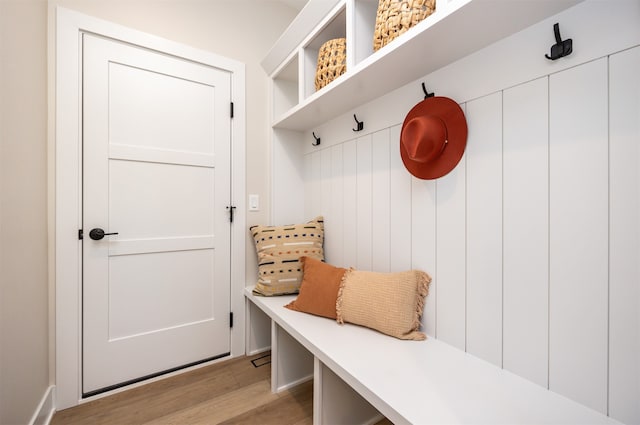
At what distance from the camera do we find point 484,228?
108cm

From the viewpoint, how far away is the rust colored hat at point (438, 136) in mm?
1161

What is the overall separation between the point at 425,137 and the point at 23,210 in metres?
1.73

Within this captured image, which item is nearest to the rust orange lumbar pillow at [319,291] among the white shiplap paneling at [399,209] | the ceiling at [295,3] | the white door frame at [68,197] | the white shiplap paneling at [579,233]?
the white shiplap paneling at [399,209]

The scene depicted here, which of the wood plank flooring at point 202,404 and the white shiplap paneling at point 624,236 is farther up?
the white shiplap paneling at point 624,236

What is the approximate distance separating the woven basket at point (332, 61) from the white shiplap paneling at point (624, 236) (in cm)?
100

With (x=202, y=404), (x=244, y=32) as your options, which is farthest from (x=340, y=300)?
(x=244, y=32)

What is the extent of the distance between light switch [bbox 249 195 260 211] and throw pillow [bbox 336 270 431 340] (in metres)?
0.99

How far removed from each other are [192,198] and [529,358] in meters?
1.85

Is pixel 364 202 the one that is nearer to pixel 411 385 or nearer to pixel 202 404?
A: pixel 411 385

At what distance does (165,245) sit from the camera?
176 centimetres

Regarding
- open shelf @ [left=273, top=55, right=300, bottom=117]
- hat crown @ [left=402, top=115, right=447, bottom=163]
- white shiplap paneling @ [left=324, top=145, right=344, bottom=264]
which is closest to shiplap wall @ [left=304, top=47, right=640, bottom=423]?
hat crown @ [left=402, top=115, right=447, bottom=163]

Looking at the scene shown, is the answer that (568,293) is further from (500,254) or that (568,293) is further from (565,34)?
(565,34)

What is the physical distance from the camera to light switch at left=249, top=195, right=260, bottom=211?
6.76ft

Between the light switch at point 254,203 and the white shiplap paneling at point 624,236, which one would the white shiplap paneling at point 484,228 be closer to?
the white shiplap paneling at point 624,236
